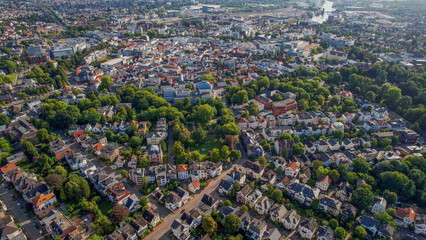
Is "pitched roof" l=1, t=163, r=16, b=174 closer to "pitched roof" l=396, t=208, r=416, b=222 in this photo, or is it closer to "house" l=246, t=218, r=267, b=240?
"house" l=246, t=218, r=267, b=240

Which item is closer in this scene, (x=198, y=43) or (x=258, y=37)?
(x=198, y=43)

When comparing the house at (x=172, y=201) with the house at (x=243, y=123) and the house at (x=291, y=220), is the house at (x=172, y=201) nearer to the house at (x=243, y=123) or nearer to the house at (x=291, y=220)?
the house at (x=291, y=220)

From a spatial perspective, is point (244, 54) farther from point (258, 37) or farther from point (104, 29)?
point (104, 29)

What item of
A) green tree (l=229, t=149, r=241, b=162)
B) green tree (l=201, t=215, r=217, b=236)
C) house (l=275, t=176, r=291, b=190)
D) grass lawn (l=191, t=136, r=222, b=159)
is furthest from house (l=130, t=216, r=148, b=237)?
house (l=275, t=176, r=291, b=190)

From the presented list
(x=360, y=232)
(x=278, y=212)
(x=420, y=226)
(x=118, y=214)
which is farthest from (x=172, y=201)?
(x=420, y=226)

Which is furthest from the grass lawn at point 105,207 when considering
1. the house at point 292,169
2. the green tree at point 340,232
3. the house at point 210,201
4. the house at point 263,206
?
the green tree at point 340,232

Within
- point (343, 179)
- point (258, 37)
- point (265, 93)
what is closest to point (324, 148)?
point (343, 179)
